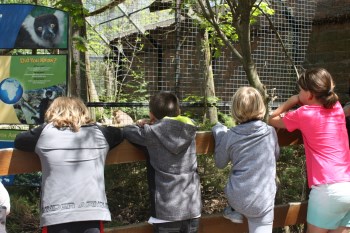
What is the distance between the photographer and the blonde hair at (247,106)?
317 centimetres

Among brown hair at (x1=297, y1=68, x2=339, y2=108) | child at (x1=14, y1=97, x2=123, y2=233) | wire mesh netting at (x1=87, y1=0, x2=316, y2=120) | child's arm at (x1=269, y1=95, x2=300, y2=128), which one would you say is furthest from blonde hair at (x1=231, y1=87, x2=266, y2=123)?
wire mesh netting at (x1=87, y1=0, x2=316, y2=120)

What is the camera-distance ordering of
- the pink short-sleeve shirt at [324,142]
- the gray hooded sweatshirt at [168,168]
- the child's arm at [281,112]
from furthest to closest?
the child's arm at [281,112]
the pink short-sleeve shirt at [324,142]
the gray hooded sweatshirt at [168,168]

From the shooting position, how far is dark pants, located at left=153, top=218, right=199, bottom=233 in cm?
311

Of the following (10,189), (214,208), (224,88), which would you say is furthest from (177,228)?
(224,88)

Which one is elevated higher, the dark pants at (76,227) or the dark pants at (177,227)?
the dark pants at (76,227)

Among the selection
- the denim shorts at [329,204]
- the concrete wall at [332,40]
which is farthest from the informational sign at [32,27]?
the concrete wall at [332,40]

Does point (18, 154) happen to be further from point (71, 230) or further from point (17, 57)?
point (17, 57)

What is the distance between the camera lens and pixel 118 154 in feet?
10.3

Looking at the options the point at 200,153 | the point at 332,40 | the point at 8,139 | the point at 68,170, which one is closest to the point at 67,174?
the point at 68,170

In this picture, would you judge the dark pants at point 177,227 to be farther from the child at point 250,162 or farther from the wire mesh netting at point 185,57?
the wire mesh netting at point 185,57

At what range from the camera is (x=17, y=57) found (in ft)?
16.6

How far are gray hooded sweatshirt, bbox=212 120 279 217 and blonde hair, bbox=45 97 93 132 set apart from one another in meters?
0.99

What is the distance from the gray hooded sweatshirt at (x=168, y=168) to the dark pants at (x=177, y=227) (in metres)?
0.05

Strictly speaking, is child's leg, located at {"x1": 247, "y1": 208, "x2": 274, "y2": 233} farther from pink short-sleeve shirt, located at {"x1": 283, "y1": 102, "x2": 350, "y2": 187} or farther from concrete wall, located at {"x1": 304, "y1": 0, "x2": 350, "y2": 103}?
concrete wall, located at {"x1": 304, "y1": 0, "x2": 350, "y2": 103}
